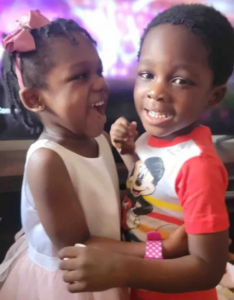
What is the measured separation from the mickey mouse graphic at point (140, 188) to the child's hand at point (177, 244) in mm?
78

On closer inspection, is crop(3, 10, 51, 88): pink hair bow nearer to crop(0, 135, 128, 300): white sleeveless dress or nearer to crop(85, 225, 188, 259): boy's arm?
crop(0, 135, 128, 300): white sleeveless dress

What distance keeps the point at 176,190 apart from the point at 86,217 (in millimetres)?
203

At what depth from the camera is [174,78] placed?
0.75 meters

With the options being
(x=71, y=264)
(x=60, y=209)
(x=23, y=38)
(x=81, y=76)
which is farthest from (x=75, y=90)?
(x=71, y=264)

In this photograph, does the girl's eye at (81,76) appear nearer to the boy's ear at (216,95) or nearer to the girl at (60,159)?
the girl at (60,159)

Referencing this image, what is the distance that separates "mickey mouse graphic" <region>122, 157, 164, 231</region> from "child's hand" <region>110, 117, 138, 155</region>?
0.16 feet

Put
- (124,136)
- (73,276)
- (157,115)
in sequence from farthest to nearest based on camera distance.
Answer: (124,136)
(157,115)
(73,276)

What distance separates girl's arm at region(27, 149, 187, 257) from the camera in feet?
2.42

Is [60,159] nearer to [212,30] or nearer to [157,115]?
[157,115]

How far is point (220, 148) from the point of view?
1529 millimetres

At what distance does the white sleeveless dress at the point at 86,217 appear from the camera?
801 millimetres

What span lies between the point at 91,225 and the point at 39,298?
209mm

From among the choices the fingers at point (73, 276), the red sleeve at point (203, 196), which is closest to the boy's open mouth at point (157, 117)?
the red sleeve at point (203, 196)

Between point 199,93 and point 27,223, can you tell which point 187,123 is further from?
point 27,223
